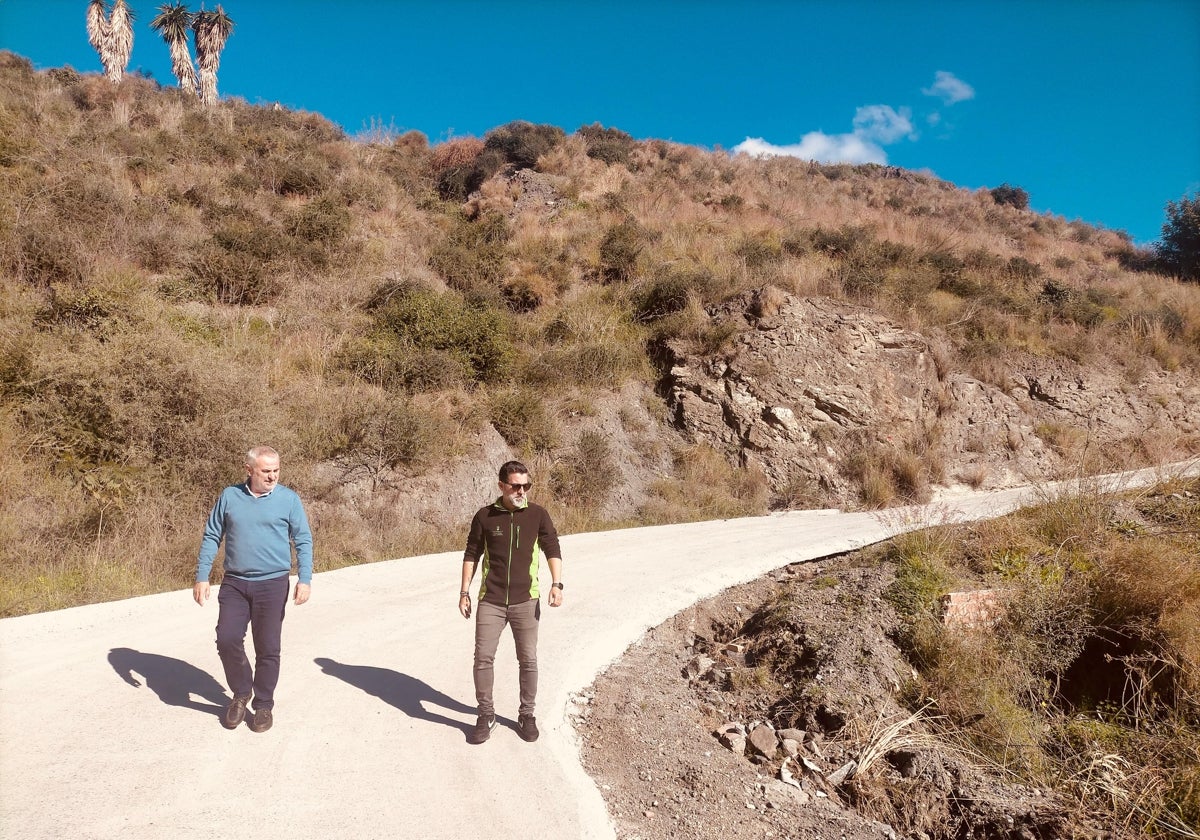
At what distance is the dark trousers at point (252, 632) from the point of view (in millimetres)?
4094

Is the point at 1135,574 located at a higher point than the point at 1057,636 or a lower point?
higher

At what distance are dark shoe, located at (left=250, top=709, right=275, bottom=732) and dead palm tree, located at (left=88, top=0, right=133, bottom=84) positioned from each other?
35.2 meters

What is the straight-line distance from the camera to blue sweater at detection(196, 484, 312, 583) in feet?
13.6

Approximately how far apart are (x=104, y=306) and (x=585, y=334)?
1099 cm

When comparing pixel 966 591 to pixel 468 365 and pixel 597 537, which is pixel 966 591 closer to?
pixel 597 537

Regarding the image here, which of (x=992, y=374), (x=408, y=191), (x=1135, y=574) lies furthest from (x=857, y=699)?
(x=408, y=191)

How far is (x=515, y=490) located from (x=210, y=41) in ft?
118

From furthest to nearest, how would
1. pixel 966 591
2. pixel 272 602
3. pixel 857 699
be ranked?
pixel 966 591 < pixel 857 699 < pixel 272 602

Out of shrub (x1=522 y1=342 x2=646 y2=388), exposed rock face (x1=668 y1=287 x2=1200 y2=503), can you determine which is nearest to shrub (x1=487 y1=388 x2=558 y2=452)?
shrub (x1=522 y1=342 x2=646 y2=388)

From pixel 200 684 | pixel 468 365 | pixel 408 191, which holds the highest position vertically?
pixel 408 191

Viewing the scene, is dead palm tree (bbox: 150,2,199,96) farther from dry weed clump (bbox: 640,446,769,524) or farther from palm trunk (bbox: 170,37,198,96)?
dry weed clump (bbox: 640,446,769,524)

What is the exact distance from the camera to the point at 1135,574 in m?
6.48

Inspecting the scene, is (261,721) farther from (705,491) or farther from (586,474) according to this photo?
(705,491)

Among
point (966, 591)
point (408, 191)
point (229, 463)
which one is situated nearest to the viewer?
point (966, 591)
